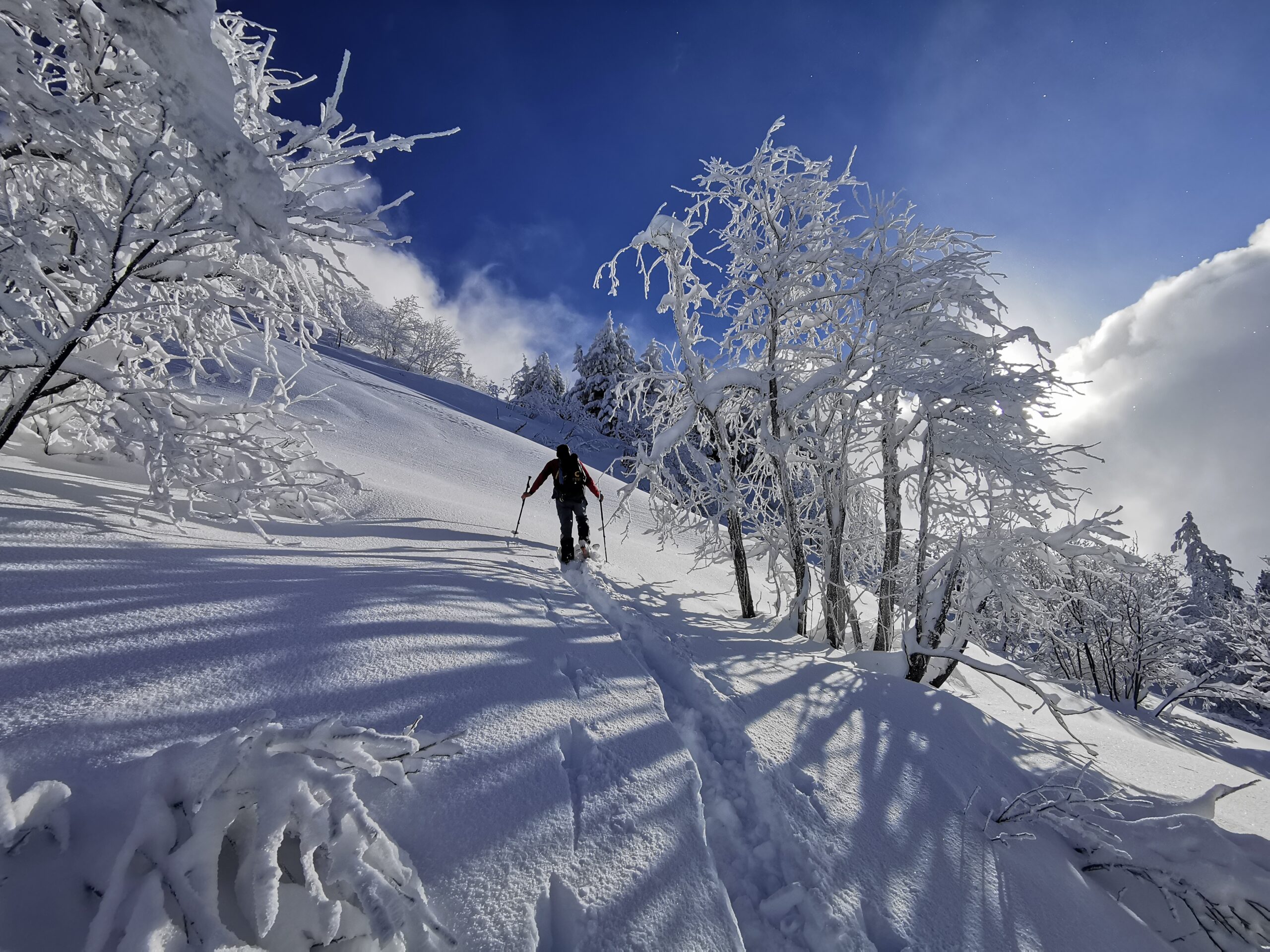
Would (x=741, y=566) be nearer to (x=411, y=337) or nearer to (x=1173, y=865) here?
(x=1173, y=865)

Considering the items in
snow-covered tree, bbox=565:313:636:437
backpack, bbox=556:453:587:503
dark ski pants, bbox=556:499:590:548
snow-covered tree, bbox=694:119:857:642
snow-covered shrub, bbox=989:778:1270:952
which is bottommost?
snow-covered shrub, bbox=989:778:1270:952

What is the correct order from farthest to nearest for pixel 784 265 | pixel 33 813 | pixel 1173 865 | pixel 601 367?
pixel 601 367 < pixel 784 265 < pixel 1173 865 < pixel 33 813

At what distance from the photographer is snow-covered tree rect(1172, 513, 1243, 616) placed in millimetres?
22547

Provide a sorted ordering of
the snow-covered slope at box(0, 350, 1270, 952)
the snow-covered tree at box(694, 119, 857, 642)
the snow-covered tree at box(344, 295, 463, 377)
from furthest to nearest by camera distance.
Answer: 1. the snow-covered tree at box(344, 295, 463, 377)
2. the snow-covered tree at box(694, 119, 857, 642)
3. the snow-covered slope at box(0, 350, 1270, 952)

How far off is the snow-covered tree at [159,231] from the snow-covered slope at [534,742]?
0.61 meters

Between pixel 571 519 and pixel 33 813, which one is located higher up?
pixel 571 519

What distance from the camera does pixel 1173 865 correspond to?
254 cm

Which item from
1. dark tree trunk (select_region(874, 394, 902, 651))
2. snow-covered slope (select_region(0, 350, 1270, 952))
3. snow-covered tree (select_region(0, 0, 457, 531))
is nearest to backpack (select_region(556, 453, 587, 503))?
snow-covered slope (select_region(0, 350, 1270, 952))

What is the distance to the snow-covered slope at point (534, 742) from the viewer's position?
4.78 feet

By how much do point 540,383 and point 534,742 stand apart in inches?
1511

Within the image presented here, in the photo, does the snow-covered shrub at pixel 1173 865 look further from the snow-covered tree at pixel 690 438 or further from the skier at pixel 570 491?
the skier at pixel 570 491

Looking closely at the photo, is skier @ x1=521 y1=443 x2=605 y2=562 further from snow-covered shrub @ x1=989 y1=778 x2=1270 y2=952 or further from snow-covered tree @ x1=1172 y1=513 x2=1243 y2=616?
snow-covered tree @ x1=1172 y1=513 x2=1243 y2=616

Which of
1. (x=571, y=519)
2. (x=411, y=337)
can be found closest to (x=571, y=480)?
(x=571, y=519)

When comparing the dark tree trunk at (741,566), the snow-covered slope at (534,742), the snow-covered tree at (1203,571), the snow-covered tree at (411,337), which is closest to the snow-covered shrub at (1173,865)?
the snow-covered slope at (534,742)
